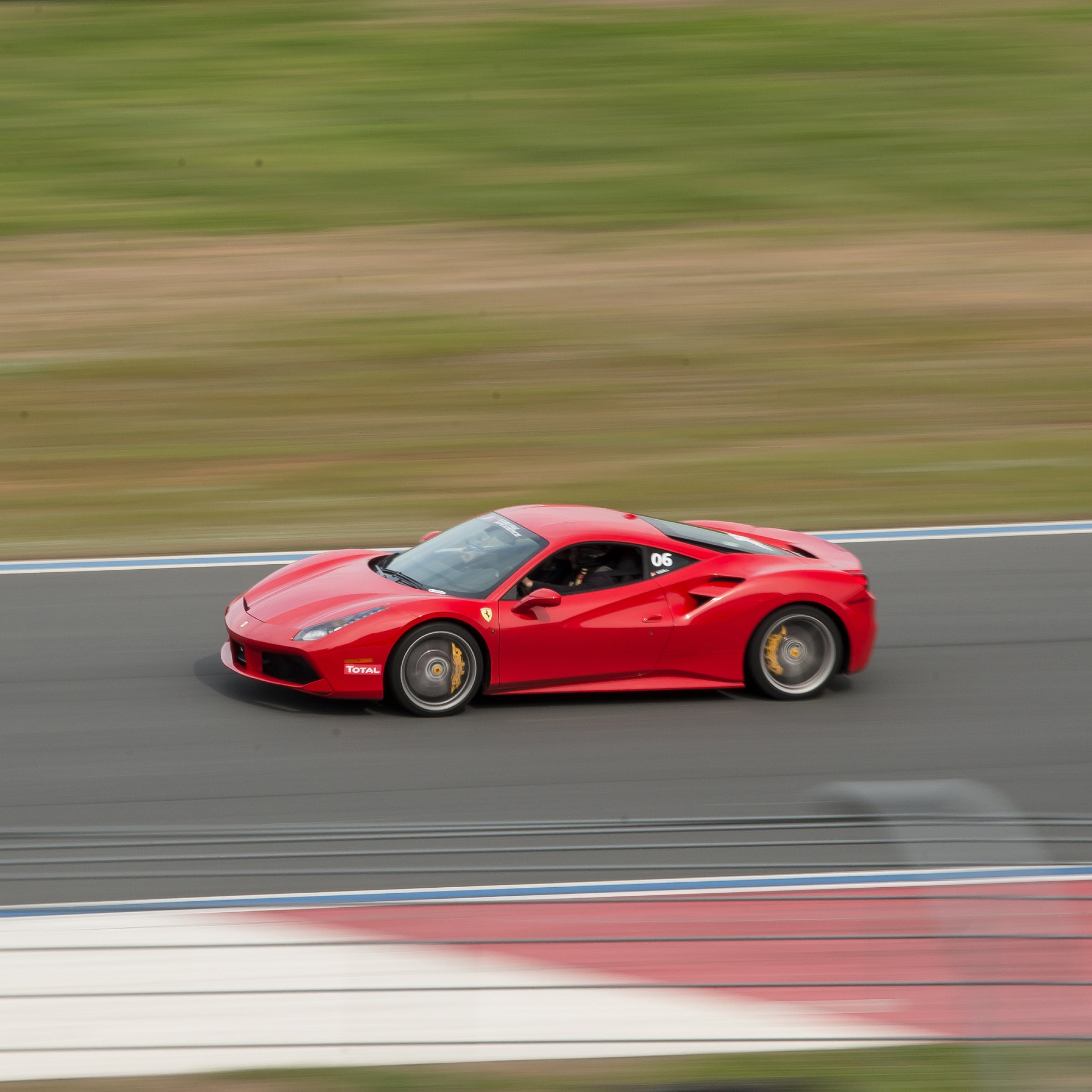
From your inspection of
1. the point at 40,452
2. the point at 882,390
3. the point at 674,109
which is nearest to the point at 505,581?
the point at 40,452

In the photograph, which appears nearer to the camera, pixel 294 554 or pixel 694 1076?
pixel 694 1076

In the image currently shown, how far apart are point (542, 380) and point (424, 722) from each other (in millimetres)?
7949

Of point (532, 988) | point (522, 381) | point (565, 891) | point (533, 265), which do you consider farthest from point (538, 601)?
point (533, 265)

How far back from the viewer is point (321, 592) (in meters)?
8.45

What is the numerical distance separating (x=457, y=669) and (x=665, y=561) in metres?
1.38

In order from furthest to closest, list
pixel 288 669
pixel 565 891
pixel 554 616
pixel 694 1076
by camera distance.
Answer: pixel 554 616 < pixel 288 669 < pixel 565 891 < pixel 694 1076

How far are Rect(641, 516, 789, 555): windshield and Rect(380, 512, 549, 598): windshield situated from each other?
861mm

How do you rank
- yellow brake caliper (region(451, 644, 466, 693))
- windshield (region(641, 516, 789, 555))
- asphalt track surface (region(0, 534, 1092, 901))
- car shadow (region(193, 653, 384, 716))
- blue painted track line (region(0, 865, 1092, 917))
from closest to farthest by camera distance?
blue painted track line (region(0, 865, 1092, 917))
asphalt track surface (region(0, 534, 1092, 901))
yellow brake caliper (region(451, 644, 466, 693))
car shadow (region(193, 653, 384, 716))
windshield (region(641, 516, 789, 555))

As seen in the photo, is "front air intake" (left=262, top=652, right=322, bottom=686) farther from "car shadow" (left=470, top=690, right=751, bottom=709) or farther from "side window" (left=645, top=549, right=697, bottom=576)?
"side window" (left=645, top=549, right=697, bottom=576)

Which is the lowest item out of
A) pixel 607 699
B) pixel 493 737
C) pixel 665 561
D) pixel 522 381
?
pixel 493 737

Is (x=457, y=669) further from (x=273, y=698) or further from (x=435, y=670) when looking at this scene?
(x=273, y=698)

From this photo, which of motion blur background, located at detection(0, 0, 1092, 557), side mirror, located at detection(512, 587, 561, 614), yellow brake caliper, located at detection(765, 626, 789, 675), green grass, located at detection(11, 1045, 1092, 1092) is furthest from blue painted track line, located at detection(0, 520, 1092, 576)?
green grass, located at detection(11, 1045, 1092, 1092)

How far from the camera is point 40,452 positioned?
44.9 feet

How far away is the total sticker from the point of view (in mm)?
7992
